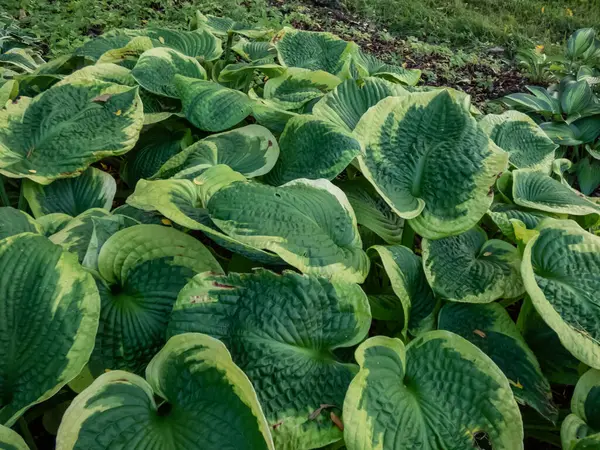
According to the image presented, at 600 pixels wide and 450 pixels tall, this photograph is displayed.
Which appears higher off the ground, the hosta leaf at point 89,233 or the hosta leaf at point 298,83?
the hosta leaf at point 298,83

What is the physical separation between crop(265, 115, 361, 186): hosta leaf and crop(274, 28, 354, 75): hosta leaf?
477 mm

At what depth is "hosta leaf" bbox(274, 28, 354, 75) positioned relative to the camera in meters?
1.57

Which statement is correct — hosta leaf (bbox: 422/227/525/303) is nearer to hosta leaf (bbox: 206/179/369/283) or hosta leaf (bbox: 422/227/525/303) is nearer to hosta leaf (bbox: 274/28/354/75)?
hosta leaf (bbox: 206/179/369/283)

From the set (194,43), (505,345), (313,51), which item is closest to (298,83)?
(313,51)

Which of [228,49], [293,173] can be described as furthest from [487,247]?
[228,49]

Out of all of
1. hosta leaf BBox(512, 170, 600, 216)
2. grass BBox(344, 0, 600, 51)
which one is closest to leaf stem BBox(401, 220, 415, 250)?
hosta leaf BBox(512, 170, 600, 216)

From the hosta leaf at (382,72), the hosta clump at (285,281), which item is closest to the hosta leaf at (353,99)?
the hosta clump at (285,281)

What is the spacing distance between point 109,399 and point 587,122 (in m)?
2.89

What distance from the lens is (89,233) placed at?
3.14ft

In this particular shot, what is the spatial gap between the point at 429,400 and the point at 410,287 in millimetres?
217

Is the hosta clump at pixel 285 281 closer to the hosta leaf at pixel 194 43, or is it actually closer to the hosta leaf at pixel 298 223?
the hosta leaf at pixel 298 223

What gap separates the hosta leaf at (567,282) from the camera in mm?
819

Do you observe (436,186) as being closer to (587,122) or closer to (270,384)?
(270,384)

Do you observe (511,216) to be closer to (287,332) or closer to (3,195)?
(287,332)
